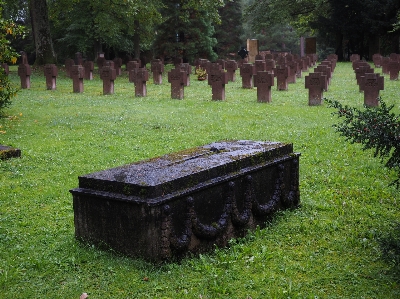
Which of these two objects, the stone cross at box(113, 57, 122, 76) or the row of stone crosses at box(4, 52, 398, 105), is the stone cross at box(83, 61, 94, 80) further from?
the stone cross at box(113, 57, 122, 76)

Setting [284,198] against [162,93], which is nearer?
[284,198]

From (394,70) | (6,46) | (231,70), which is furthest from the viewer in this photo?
(231,70)

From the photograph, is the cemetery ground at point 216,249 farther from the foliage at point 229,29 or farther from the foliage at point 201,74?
the foliage at point 229,29

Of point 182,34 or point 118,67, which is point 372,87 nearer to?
point 118,67

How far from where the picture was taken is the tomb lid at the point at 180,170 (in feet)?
17.7

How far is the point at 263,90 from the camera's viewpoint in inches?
738

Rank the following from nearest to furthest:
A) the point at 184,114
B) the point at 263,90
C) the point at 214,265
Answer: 1. the point at 214,265
2. the point at 184,114
3. the point at 263,90

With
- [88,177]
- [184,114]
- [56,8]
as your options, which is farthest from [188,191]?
[56,8]

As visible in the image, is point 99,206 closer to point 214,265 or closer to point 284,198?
point 214,265

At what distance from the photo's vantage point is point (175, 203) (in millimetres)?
5445

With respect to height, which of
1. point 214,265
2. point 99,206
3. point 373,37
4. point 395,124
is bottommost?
point 214,265

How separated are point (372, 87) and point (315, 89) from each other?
1.72m

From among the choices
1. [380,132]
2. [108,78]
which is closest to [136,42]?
[108,78]

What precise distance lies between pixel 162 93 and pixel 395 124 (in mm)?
17618
